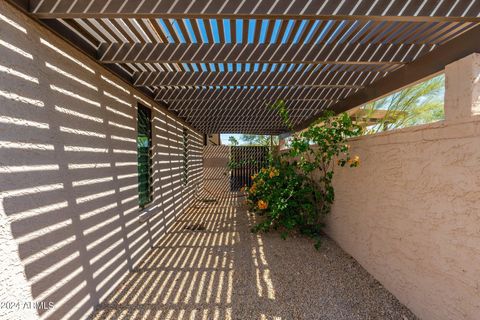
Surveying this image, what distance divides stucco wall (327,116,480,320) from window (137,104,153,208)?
3.64m

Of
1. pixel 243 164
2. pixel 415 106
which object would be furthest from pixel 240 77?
pixel 243 164

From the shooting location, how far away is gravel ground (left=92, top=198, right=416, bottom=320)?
252 centimetres

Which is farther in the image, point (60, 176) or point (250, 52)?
point (250, 52)

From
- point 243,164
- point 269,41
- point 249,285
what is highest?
point 269,41

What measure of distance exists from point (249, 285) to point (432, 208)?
2178 millimetres

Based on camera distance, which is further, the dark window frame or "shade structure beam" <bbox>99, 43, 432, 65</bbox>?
the dark window frame

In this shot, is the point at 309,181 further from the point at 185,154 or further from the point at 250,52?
the point at 185,154

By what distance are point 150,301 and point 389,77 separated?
4553mm

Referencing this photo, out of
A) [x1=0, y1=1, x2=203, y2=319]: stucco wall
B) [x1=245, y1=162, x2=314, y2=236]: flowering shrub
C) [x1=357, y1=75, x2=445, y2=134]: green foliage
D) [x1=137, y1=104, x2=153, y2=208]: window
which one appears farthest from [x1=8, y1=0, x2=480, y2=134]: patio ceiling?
[x1=357, y1=75, x2=445, y2=134]: green foliage

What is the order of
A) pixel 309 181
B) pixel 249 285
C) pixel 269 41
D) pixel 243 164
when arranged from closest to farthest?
1. pixel 269 41
2. pixel 249 285
3. pixel 309 181
4. pixel 243 164

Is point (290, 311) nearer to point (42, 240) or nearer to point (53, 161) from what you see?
point (42, 240)

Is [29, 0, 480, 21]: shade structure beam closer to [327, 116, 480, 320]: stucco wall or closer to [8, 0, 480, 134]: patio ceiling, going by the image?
[8, 0, 480, 134]: patio ceiling

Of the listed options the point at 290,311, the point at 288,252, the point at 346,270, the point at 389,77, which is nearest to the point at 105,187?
the point at 290,311

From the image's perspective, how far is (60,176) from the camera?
2.17m
